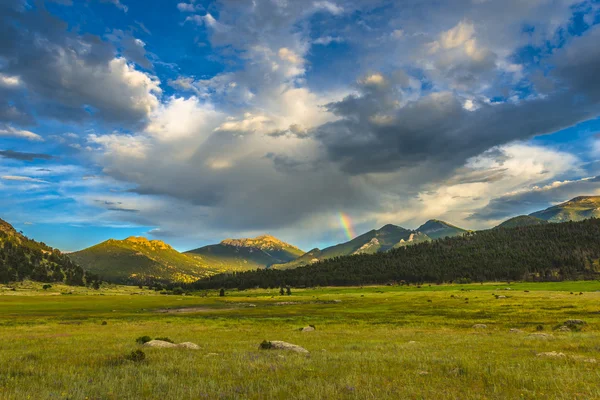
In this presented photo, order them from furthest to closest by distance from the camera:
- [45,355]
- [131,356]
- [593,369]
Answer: [45,355] < [131,356] < [593,369]

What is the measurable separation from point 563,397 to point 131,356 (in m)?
20.2

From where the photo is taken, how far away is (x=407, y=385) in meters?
12.1

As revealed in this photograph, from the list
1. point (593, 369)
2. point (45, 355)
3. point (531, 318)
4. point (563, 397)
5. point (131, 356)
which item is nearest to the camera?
point (563, 397)

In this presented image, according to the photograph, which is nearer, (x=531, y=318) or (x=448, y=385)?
(x=448, y=385)

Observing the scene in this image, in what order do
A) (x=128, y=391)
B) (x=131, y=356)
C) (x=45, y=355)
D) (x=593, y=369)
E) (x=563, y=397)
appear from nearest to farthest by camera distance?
(x=563, y=397) → (x=128, y=391) → (x=593, y=369) → (x=131, y=356) → (x=45, y=355)

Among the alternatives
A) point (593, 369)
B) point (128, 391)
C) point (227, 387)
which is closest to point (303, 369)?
point (227, 387)

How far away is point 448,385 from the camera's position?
12352mm

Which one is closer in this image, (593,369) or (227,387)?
(227,387)

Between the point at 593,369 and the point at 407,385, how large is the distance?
10.1m

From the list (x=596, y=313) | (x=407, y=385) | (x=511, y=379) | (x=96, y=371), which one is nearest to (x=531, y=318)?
(x=596, y=313)

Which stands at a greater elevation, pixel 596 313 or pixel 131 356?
pixel 131 356

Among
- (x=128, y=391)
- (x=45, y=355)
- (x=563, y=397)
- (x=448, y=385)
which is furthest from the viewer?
(x=45, y=355)

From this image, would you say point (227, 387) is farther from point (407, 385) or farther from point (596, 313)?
point (596, 313)

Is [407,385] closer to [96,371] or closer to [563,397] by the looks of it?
[563,397]
